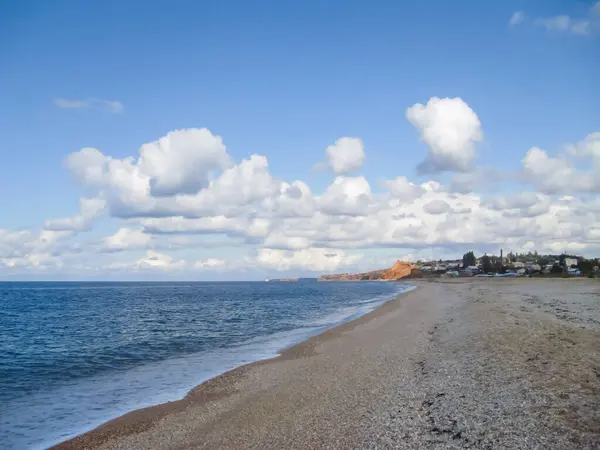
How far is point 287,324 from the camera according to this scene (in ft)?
143

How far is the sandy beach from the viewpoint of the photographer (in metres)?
10.4

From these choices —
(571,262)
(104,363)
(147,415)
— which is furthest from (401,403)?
(571,262)

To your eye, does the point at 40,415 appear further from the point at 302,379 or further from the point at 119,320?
the point at 119,320

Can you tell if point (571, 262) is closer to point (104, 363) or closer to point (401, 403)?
point (104, 363)

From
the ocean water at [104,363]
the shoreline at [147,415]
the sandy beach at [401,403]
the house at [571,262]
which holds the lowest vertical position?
the ocean water at [104,363]

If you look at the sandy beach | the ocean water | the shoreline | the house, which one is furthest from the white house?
the shoreline

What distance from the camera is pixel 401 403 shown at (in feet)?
43.2

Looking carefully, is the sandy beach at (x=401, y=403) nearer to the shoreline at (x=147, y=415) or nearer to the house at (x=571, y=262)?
the shoreline at (x=147, y=415)

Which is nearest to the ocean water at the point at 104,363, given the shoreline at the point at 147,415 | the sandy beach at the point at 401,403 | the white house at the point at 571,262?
the shoreline at the point at 147,415

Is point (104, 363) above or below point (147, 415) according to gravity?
below

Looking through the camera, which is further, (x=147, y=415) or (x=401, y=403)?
(x=147, y=415)

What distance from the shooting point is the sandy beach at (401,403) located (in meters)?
10.4

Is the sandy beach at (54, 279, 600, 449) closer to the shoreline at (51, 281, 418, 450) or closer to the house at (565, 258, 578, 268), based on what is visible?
the shoreline at (51, 281, 418, 450)

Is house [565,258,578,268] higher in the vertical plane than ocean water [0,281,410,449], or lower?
higher
